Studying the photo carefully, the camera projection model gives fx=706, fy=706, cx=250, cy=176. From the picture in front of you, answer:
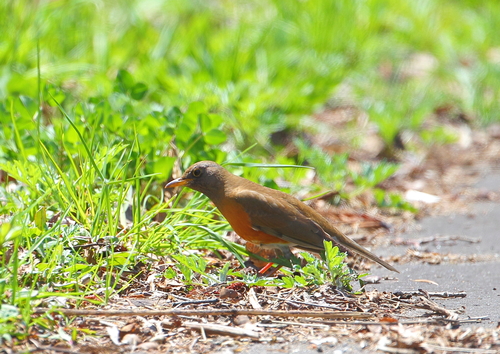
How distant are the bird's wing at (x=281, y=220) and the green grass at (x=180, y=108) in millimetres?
220

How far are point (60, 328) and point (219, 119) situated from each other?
6.95ft

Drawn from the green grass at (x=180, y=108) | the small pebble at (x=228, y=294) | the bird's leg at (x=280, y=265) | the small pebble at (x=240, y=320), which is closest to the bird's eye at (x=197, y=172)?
the green grass at (x=180, y=108)

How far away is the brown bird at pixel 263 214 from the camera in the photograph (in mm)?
4168

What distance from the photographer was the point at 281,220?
4230 mm

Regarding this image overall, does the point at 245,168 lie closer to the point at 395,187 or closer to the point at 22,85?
the point at 395,187

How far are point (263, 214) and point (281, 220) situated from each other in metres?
0.11

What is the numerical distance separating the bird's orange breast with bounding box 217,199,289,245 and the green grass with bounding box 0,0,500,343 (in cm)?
11

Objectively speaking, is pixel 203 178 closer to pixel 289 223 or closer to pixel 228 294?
pixel 289 223

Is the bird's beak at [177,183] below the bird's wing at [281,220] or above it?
above

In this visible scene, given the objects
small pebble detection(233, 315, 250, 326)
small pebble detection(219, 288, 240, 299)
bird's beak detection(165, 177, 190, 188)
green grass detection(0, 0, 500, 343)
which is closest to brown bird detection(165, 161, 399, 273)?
bird's beak detection(165, 177, 190, 188)

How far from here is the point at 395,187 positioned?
6457 millimetres

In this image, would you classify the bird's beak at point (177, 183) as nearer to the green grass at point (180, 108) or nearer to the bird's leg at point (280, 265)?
the green grass at point (180, 108)

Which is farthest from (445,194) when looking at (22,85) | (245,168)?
(22,85)

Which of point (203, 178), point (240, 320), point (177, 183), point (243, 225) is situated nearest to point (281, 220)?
point (243, 225)
